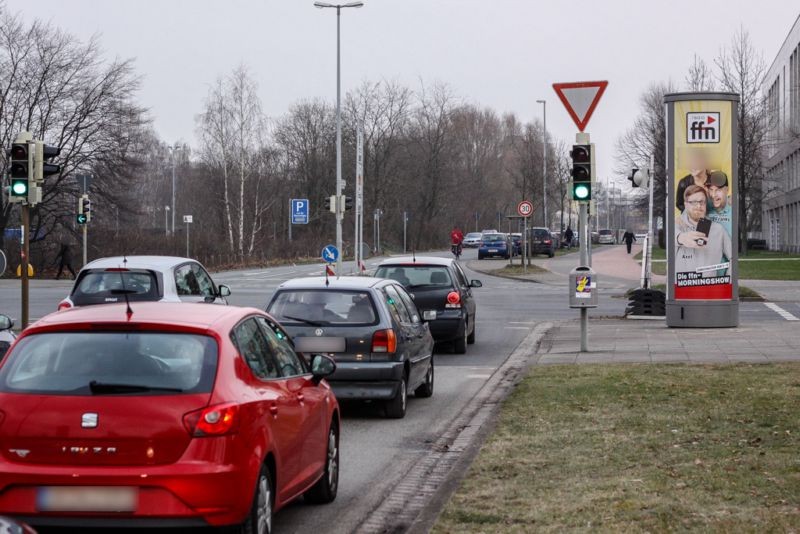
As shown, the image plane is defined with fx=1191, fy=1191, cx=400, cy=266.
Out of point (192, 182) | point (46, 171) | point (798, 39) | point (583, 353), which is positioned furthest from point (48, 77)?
point (192, 182)

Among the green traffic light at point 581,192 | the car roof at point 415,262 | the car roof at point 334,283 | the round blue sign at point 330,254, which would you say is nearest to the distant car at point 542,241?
the round blue sign at point 330,254

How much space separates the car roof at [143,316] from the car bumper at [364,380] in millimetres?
5129

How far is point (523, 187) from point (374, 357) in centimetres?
5611

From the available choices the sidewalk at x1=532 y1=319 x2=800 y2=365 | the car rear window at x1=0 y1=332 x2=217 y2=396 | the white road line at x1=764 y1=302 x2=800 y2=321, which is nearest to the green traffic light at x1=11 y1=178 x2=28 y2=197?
the sidewalk at x1=532 y1=319 x2=800 y2=365

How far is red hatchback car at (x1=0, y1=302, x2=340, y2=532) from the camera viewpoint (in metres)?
5.75

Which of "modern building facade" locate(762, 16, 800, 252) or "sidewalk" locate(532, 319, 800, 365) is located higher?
"modern building facade" locate(762, 16, 800, 252)

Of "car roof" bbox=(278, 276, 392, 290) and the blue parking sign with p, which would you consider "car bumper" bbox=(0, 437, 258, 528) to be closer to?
"car roof" bbox=(278, 276, 392, 290)

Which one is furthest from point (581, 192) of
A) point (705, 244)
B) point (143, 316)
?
point (143, 316)

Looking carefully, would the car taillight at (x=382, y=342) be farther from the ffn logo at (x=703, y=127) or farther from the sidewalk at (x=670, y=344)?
the ffn logo at (x=703, y=127)

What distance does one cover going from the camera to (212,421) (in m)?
5.89

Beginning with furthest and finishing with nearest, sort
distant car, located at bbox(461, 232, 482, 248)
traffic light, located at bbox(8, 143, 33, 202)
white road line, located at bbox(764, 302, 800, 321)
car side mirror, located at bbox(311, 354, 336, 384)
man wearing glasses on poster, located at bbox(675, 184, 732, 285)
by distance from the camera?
1. distant car, located at bbox(461, 232, 482, 248)
2. white road line, located at bbox(764, 302, 800, 321)
3. man wearing glasses on poster, located at bbox(675, 184, 732, 285)
4. traffic light, located at bbox(8, 143, 33, 202)
5. car side mirror, located at bbox(311, 354, 336, 384)

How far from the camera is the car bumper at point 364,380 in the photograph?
1200 centimetres

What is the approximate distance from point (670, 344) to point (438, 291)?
12.5ft

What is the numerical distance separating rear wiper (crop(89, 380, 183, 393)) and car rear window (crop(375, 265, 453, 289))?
13.7 m
